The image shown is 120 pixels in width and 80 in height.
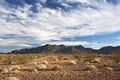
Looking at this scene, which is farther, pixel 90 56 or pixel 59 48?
pixel 59 48

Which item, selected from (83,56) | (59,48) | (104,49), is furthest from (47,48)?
(83,56)

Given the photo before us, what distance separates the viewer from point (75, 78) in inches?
887

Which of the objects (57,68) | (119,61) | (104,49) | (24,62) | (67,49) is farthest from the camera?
(67,49)

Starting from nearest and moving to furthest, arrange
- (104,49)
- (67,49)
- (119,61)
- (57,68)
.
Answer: (57,68) → (119,61) → (104,49) → (67,49)

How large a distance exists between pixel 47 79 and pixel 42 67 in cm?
996

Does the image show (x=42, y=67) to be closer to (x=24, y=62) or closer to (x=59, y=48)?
(x=24, y=62)

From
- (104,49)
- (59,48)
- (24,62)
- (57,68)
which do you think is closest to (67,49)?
(59,48)

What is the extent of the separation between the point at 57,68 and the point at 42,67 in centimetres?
251

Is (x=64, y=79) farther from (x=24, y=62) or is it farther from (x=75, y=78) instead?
(x=24, y=62)

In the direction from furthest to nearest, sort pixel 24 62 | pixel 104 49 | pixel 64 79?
pixel 104 49 < pixel 24 62 < pixel 64 79

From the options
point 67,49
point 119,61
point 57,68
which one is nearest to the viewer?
point 57,68

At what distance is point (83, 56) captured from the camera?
2143 inches

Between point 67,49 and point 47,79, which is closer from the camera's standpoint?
point 47,79

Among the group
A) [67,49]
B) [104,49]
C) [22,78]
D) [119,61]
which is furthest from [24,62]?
[67,49]
